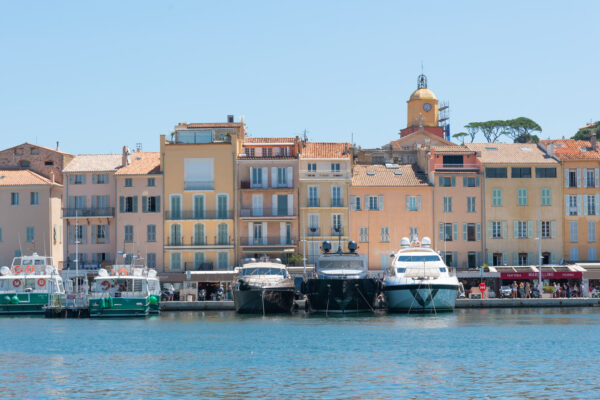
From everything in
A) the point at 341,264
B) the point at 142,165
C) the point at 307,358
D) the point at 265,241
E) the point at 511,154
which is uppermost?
the point at 511,154

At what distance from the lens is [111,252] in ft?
298

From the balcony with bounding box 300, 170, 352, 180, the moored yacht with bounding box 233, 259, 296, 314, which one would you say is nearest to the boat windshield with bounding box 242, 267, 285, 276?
the moored yacht with bounding box 233, 259, 296, 314

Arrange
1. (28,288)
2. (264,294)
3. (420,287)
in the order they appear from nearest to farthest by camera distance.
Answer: (420,287)
(264,294)
(28,288)

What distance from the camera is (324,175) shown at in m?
90.0

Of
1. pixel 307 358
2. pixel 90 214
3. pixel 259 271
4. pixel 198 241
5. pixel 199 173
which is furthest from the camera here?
pixel 90 214

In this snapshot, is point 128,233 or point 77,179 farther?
point 77,179

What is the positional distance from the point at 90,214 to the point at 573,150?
41516 millimetres

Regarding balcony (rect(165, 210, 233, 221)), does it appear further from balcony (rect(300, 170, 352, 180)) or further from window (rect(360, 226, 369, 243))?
window (rect(360, 226, 369, 243))

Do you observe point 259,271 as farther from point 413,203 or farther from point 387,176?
point 387,176

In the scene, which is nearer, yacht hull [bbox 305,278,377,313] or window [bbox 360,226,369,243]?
yacht hull [bbox 305,278,377,313]

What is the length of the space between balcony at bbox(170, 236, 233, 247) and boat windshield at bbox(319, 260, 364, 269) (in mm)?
17475

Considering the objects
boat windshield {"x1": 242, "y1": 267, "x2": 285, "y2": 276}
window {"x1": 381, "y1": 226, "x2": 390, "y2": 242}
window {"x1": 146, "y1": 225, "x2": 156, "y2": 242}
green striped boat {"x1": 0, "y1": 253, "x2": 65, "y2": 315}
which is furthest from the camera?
window {"x1": 381, "y1": 226, "x2": 390, "y2": 242}

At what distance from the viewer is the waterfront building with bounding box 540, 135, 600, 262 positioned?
9006 centimetres

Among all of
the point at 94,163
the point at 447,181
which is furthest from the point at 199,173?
the point at 447,181
